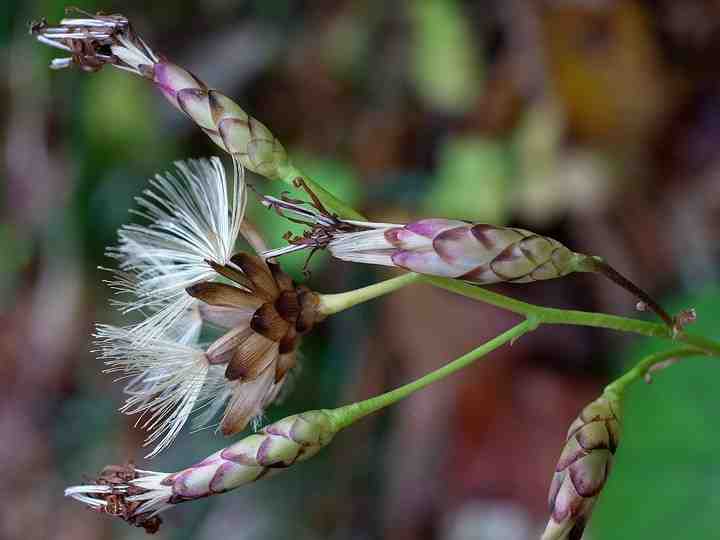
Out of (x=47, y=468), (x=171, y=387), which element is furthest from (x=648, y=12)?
(x=47, y=468)

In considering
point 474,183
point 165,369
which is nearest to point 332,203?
point 165,369

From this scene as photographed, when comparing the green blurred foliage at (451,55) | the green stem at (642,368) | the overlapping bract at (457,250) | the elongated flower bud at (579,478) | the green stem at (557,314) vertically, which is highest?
the green blurred foliage at (451,55)

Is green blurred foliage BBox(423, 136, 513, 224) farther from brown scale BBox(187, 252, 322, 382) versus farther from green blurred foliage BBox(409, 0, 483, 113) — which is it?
brown scale BBox(187, 252, 322, 382)

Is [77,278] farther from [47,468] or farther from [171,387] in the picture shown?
[171,387]

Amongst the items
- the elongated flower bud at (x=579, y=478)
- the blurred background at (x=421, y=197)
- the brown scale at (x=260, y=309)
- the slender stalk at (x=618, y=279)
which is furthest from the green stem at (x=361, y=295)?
the blurred background at (x=421, y=197)

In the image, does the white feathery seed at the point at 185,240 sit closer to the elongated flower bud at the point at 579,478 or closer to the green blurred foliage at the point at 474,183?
the elongated flower bud at the point at 579,478

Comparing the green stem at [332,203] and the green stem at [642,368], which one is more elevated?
the green stem at [332,203]

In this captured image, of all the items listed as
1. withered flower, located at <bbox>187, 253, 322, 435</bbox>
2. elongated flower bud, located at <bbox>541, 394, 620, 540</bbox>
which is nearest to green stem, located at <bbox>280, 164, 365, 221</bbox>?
withered flower, located at <bbox>187, 253, 322, 435</bbox>
